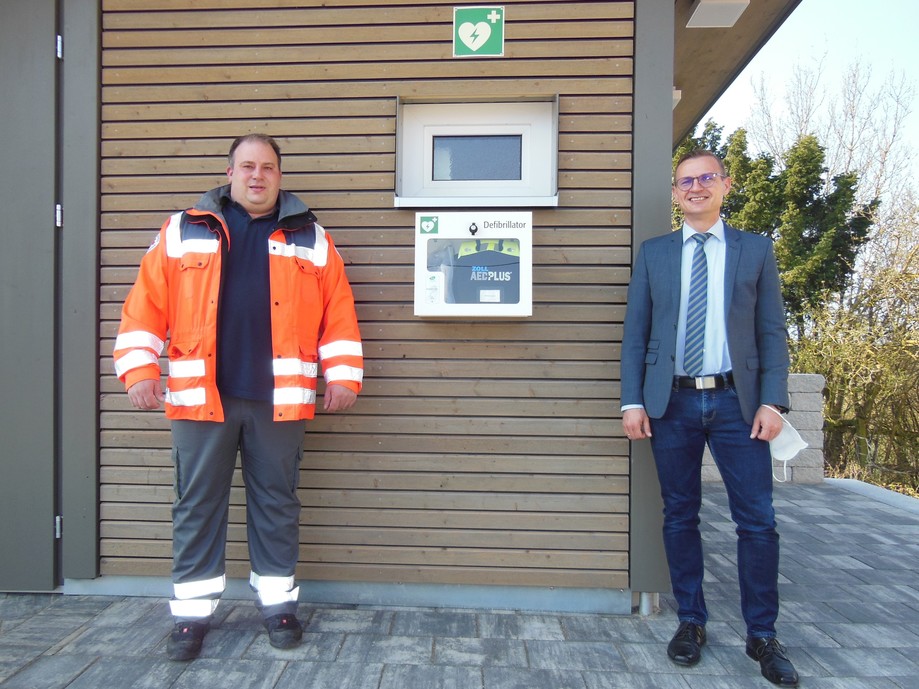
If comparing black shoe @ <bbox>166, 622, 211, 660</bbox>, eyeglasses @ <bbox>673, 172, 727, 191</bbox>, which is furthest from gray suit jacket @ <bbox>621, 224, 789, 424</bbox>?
black shoe @ <bbox>166, 622, 211, 660</bbox>

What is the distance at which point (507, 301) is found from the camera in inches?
118

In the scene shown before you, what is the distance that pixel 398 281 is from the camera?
3.17 m

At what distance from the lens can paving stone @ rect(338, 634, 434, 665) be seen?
2600mm

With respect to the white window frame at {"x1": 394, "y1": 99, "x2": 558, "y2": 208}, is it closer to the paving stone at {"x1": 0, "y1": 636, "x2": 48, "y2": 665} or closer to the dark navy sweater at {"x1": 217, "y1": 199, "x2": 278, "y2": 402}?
the dark navy sweater at {"x1": 217, "y1": 199, "x2": 278, "y2": 402}

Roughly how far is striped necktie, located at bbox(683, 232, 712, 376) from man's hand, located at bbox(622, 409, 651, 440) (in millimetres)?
261

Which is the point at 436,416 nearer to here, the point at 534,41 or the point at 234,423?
the point at 234,423

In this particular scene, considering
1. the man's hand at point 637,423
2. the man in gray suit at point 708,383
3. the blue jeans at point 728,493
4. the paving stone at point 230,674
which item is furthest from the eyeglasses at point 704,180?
the paving stone at point 230,674

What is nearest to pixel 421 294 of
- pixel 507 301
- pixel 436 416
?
pixel 507 301

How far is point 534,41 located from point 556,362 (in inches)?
61.4

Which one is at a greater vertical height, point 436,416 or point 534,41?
point 534,41

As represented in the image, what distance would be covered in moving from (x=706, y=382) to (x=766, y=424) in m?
0.27

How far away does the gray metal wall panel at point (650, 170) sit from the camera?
120 inches

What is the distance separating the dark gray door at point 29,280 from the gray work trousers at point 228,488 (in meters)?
1.00

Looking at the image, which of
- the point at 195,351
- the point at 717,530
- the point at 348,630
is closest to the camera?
the point at 195,351
